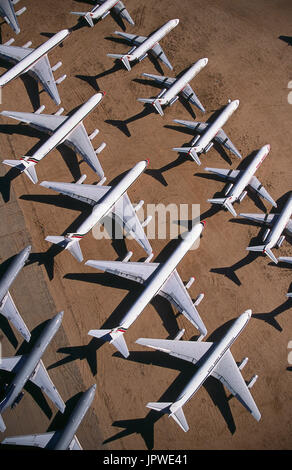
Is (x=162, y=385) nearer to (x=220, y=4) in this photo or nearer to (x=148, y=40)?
(x=148, y=40)

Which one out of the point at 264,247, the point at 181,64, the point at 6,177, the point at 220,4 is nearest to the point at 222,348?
the point at 264,247

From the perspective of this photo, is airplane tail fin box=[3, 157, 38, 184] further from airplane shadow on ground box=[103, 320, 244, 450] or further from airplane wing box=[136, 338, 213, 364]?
airplane shadow on ground box=[103, 320, 244, 450]

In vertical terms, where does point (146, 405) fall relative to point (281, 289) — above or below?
above

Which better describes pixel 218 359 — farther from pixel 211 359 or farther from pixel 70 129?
pixel 70 129

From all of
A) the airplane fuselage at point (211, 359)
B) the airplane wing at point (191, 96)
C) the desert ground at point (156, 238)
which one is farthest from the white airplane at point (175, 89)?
the airplane fuselage at point (211, 359)

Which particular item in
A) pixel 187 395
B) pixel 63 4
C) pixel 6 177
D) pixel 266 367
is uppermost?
pixel 63 4

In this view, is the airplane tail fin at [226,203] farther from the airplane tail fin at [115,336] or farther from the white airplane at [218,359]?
the airplane tail fin at [115,336]

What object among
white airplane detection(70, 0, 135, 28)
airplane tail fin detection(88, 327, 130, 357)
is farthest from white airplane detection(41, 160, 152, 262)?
white airplane detection(70, 0, 135, 28)
